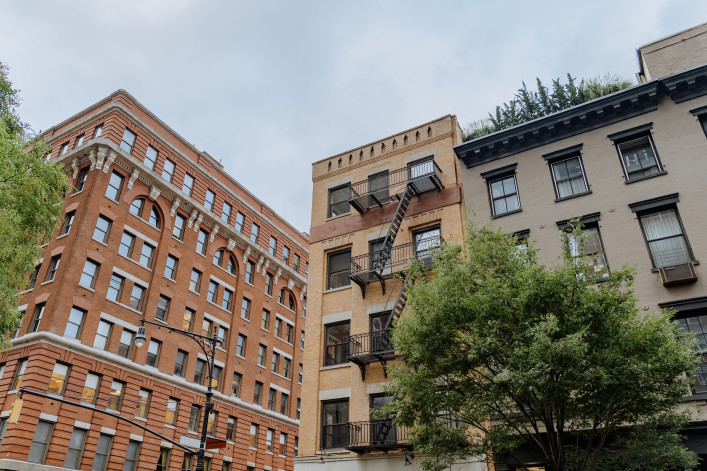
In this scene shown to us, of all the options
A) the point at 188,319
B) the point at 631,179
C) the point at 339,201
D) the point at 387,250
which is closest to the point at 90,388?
the point at 188,319

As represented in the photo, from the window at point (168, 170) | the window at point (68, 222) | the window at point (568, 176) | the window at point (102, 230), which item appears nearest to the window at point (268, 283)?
the window at point (168, 170)

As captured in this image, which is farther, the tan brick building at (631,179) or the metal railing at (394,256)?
the metal railing at (394,256)

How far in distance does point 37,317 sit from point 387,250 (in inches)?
934

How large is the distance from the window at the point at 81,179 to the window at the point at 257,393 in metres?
21.1

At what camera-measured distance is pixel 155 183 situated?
3897 cm

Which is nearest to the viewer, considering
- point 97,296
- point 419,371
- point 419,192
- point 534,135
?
point 419,371

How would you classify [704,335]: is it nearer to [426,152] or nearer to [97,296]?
[426,152]

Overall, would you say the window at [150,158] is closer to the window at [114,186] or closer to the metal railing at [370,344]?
the window at [114,186]

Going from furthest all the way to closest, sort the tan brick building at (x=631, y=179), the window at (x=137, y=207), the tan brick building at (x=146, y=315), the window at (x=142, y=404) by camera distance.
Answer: the window at (x=137, y=207), the window at (x=142, y=404), the tan brick building at (x=146, y=315), the tan brick building at (x=631, y=179)

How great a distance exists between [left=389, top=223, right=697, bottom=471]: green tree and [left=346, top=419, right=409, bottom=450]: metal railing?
436cm

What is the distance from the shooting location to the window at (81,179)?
1409 inches

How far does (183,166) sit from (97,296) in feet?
45.2

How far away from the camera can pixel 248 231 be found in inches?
1895

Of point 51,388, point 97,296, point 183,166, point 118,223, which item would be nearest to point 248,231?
point 183,166
